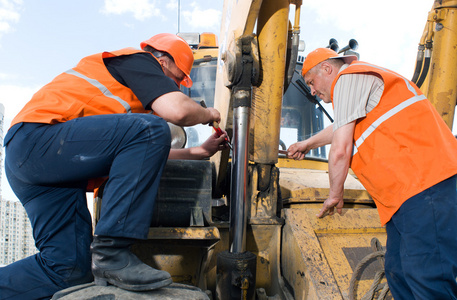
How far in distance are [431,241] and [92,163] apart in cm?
139

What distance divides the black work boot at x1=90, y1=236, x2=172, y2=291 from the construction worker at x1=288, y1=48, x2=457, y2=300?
97cm

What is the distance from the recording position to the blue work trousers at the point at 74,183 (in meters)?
1.46

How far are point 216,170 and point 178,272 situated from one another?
25.3 inches

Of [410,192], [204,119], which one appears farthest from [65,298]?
[410,192]

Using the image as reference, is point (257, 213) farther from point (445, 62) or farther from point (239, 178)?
point (445, 62)

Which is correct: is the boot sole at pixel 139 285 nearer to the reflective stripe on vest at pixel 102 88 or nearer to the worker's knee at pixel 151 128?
the worker's knee at pixel 151 128

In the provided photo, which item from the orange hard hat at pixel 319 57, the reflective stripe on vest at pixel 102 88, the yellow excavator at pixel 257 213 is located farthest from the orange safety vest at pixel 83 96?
the orange hard hat at pixel 319 57

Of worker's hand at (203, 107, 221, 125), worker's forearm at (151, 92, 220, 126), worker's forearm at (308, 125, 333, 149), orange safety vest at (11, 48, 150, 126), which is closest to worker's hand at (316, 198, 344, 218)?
worker's forearm at (308, 125, 333, 149)

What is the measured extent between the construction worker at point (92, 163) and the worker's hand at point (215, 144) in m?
0.40

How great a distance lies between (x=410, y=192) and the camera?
1593 mm

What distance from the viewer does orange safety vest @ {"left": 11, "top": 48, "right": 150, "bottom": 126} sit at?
160 cm

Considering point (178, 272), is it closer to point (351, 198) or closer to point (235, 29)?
point (351, 198)

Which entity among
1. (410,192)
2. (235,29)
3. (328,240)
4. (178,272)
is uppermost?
(235,29)

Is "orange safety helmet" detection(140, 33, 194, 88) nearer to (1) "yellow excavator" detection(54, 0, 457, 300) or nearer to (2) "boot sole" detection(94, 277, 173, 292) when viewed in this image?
(1) "yellow excavator" detection(54, 0, 457, 300)
